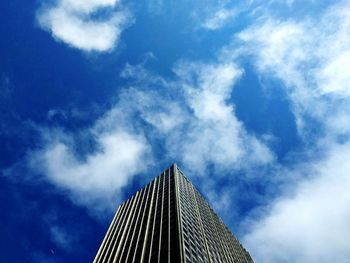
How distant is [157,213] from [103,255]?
62.5 ft

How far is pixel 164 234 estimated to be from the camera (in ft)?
237

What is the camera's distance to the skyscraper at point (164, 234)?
6366cm

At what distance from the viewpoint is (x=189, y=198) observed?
4070 inches

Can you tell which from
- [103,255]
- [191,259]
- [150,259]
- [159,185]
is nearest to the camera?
[191,259]

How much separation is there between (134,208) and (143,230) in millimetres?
29652

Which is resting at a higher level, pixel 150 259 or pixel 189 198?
pixel 189 198

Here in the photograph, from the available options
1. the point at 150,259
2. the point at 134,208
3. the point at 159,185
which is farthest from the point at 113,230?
the point at 150,259

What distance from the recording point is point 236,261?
89.4 metres

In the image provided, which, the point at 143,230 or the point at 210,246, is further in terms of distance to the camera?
the point at 143,230

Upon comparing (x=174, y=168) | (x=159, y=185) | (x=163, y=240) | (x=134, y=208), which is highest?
(x=174, y=168)

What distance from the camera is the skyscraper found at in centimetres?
6366

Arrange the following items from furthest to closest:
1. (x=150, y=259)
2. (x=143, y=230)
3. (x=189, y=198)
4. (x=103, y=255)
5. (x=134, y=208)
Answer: (x=134, y=208) → (x=189, y=198) → (x=103, y=255) → (x=143, y=230) → (x=150, y=259)

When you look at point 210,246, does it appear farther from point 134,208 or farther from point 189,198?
point 134,208

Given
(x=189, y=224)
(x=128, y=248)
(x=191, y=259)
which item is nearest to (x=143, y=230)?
(x=128, y=248)
